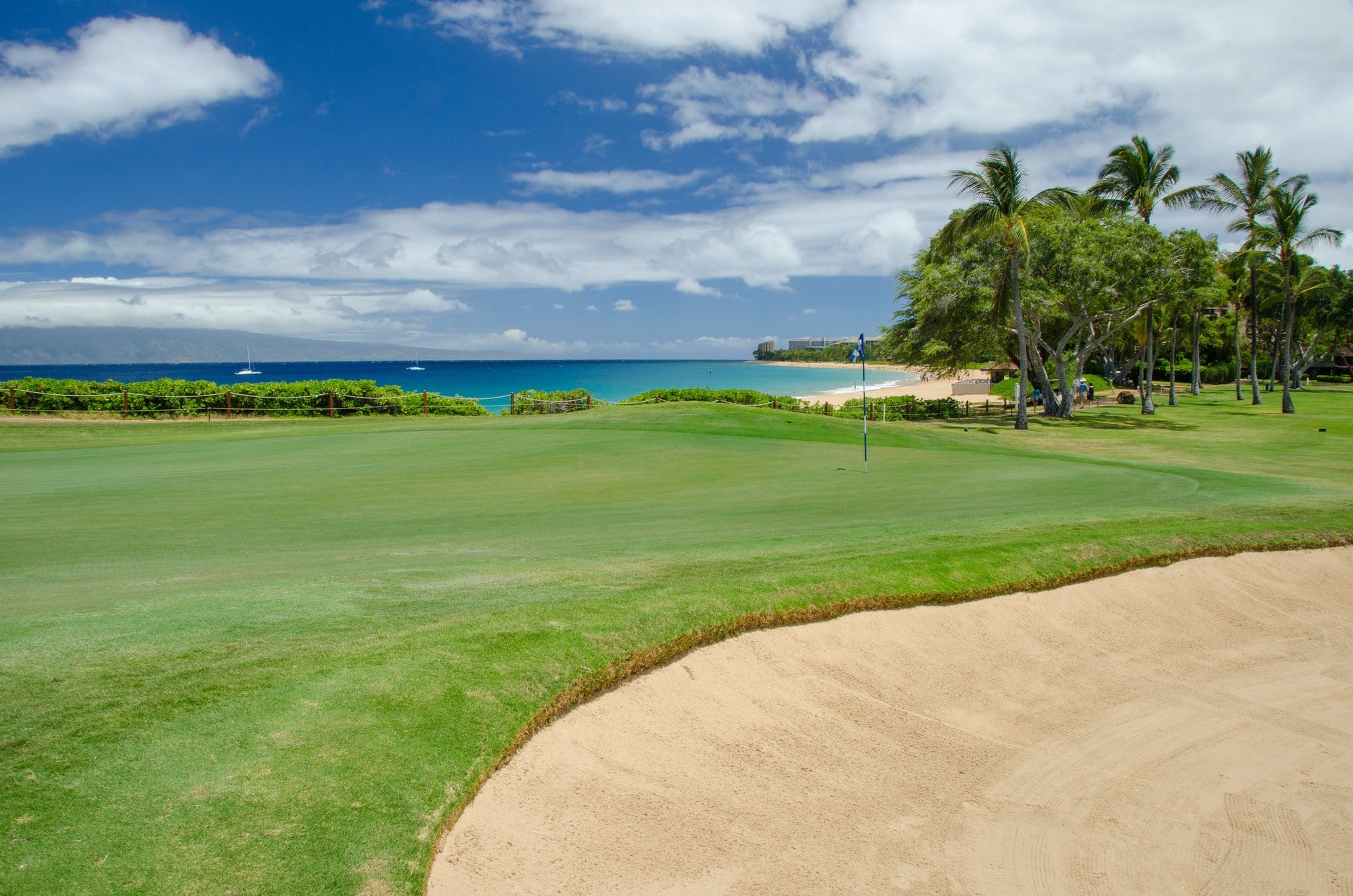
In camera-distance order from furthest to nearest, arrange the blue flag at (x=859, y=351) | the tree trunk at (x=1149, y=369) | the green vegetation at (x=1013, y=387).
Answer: the green vegetation at (x=1013, y=387) → the tree trunk at (x=1149, y=369) → the blue flag at (x=859, y=351)

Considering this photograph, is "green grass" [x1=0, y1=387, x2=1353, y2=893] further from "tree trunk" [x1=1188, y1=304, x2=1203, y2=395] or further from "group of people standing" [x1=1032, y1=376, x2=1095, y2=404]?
"tree trunk" [x1=1188, y1=304, x2=1203, y2=395]

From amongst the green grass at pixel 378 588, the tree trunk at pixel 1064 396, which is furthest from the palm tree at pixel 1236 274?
the green grass at pixel 378 588

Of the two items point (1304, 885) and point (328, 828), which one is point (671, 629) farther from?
point (1304, 885)

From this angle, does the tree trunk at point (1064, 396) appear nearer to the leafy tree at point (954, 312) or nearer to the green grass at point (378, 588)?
the leafy tree at point (954, 312)

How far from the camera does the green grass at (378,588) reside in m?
4.40

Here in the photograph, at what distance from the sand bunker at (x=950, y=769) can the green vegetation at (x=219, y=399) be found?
34357mm

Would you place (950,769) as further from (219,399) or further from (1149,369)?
(1149,369)

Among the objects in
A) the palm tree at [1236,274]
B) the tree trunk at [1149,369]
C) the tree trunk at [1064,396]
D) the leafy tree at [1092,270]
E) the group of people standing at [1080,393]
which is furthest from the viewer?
the group of people standing at [1080,393]

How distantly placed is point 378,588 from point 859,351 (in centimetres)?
1196

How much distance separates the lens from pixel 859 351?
17281 millimetres

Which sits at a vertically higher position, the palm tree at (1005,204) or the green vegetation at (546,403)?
the palm tree at (1005,204)

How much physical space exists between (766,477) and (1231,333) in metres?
80.4

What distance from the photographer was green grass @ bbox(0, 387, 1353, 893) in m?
4.40

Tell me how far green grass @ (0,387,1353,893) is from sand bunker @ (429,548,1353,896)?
48cm
